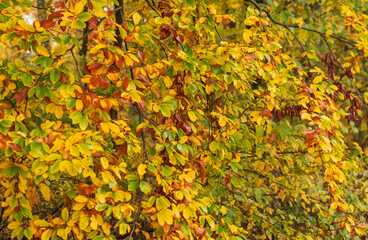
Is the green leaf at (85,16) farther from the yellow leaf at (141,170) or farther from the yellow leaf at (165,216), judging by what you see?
the yellow leaf at (165,216)

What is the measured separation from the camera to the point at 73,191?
80.7 inches

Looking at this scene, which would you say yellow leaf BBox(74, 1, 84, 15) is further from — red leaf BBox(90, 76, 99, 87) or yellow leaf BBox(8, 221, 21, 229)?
yellow leaf BBox(8, 221, 21, 229)

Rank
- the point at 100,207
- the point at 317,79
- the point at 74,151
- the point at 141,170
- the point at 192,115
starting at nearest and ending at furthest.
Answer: the point at 74,151, the point at 100,207, the point at 141,170, the point at 192,115, the point at 317,79

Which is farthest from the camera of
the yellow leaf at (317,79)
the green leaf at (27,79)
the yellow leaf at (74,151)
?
the yellow leaf at (317,79)

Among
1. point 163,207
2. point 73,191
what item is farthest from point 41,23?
point 163,207

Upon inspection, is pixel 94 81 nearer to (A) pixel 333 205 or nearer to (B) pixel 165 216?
(B) pixel 165 216

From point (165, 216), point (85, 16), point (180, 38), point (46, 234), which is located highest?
point (85, 16)

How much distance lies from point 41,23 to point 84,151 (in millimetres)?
879

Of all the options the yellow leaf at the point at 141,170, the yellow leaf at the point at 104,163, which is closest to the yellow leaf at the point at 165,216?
the yellow leaf at the point at 141,170

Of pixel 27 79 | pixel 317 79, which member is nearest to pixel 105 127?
pixel 27 79

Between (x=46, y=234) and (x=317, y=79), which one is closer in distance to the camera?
(x=46, y=234)

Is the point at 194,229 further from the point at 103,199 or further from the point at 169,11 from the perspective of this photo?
the point at 169,11

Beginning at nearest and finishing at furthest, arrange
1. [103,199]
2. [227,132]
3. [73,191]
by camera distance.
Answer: [103,199], [73,191], [227,132]

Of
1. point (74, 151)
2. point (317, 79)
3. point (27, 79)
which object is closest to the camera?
point (74, 151)
